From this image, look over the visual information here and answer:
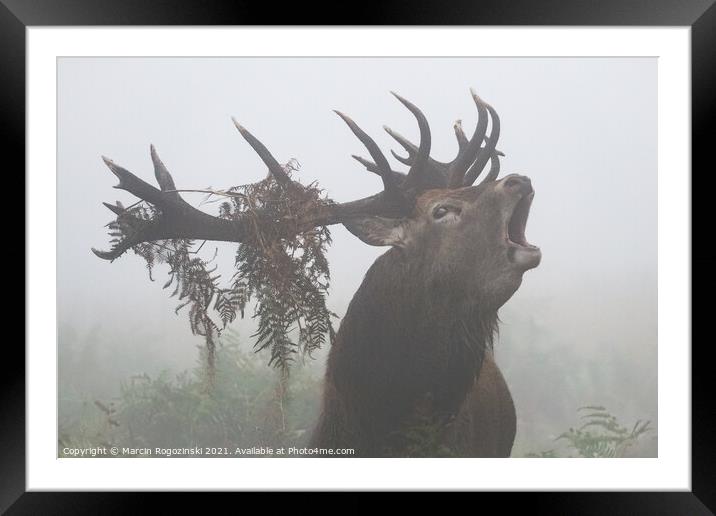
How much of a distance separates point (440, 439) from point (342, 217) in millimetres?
1209

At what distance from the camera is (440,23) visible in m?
2.73

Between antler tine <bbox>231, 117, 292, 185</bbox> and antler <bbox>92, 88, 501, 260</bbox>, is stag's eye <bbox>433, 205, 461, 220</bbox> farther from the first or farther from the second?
antler tine <bbox>231, 117, 292, 185</bbox>

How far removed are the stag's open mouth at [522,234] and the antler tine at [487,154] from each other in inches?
8.0

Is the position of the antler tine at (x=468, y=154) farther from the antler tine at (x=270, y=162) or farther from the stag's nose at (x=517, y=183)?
the antler tine at (x=270, y=162)

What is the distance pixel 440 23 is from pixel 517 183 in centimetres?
86

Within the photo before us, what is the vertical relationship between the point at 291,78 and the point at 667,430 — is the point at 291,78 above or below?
above

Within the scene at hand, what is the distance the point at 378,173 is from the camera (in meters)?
2.88

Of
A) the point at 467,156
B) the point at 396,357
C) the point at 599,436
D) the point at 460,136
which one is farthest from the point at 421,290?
the point at 599,436

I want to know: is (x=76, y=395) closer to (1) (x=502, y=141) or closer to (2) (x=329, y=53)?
(2) (x=329, y=53)

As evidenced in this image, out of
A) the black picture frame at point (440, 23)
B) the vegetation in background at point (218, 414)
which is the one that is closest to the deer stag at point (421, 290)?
the vegetation in background at point (218, 414)

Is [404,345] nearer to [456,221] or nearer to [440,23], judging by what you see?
[456,221]

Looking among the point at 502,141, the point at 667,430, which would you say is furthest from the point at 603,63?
the point at 667,430

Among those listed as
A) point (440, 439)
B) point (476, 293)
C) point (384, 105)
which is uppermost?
point (384, 105)

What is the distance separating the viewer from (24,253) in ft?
9.25
